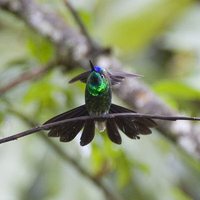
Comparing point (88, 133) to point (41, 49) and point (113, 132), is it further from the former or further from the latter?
point (41, 49)

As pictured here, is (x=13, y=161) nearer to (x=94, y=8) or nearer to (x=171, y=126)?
(x=171, y=126)

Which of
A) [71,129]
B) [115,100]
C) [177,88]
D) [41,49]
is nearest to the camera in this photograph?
[71,129]

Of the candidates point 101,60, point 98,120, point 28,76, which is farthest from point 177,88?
point 98,120

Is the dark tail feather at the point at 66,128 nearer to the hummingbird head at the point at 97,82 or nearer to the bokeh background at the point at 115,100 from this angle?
the hummingbird head at the point at 97,82

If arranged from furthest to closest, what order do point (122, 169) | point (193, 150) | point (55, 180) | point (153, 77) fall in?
point (153, 77), point (55, 180), point (122, 169), point (193, 150)

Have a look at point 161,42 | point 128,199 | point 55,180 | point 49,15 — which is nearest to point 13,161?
point 55,180

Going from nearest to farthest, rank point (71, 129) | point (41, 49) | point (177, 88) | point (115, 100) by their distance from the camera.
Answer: point (71, 129)
point (177, 88)
point (41, 49)
point (115, 100)
